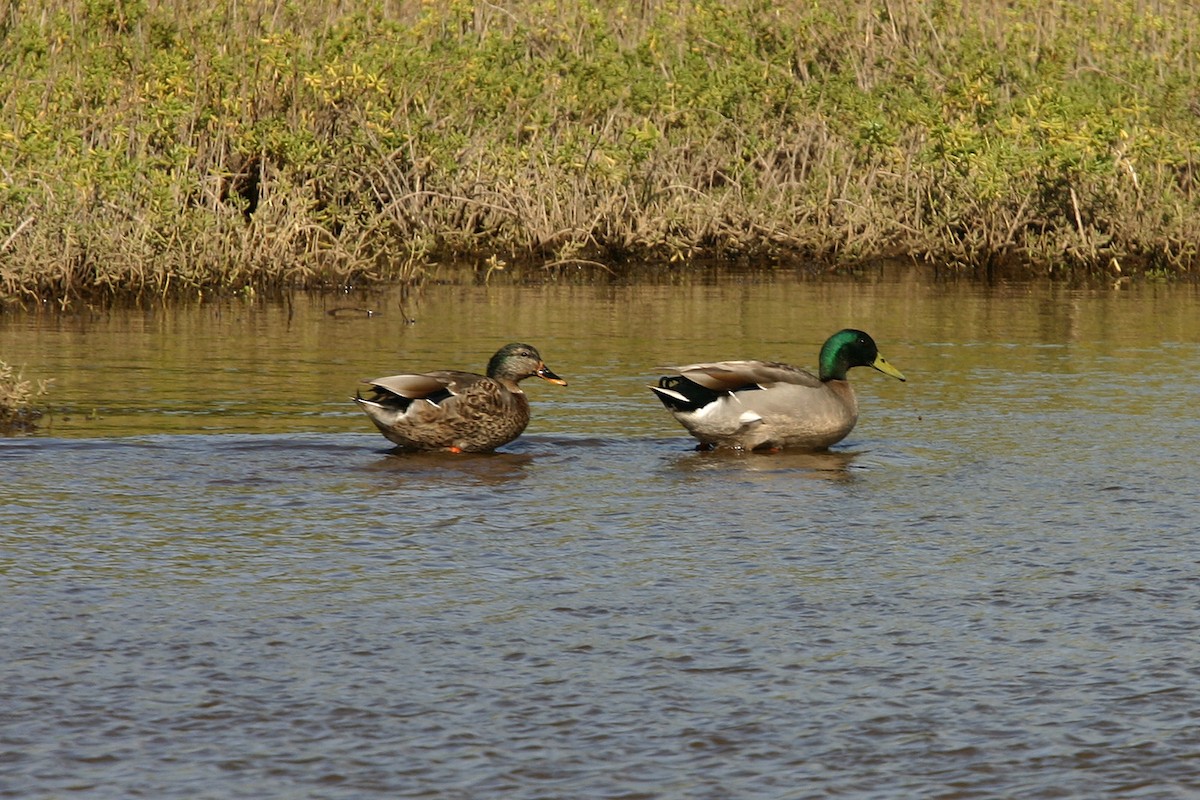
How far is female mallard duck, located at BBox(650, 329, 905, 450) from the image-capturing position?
9.62 metres

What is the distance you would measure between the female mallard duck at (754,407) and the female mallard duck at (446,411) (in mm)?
762

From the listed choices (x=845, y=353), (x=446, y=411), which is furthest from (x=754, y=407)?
(x=446, y=411)

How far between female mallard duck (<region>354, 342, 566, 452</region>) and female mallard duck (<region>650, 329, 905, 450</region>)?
2.50 ft

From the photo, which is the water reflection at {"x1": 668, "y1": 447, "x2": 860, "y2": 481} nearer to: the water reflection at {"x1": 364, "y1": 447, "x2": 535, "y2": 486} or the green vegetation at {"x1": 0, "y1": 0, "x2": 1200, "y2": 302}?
the water reflection at {"x1": 364, "y1": 447, "x2": 535, "y2": 486}

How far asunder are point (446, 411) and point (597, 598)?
126 inches

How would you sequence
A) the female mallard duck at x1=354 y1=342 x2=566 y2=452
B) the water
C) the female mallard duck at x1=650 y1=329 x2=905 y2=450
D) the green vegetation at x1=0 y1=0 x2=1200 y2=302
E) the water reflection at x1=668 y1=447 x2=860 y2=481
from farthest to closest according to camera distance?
the green vegetation at x1=0 y1=0 x2=1200 y2=302
the female mallard duck at x1=650 y1=329 x2=905 y2=450
the female mallard duck at x1=354 y1=342 x2=566 y2=452
the water reflection at x1=668 y1=447 x2=860 y2=481
the water

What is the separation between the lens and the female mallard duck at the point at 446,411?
9.48 m

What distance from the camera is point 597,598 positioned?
6480 millimetres

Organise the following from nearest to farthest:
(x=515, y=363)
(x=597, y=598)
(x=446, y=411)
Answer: (x=597, y=598)
(x=446, y=411)
(x=515, y=363)

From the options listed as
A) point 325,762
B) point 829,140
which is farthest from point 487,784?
point 829,140

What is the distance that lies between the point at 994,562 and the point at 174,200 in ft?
32.4

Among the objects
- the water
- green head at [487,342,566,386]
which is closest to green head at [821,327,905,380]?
the water

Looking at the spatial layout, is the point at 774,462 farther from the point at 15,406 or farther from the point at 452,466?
the point at 15,406

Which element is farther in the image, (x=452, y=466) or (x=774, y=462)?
(x=774, y=462)
